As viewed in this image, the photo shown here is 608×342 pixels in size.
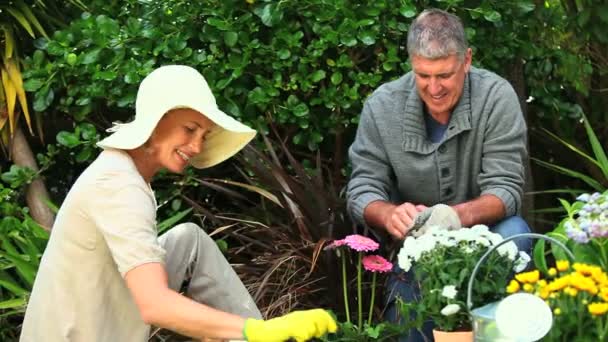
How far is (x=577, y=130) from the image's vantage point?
5758 mm

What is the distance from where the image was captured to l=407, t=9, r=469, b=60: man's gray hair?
407 centimetres

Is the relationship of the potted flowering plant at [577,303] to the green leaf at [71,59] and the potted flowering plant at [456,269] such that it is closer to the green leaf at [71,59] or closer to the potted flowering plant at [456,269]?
the potted flowering plant at [456,269]

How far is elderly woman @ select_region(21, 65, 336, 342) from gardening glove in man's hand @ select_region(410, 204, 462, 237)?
0.67 metres

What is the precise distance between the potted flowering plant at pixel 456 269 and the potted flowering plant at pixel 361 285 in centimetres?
43

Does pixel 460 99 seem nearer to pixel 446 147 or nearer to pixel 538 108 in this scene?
pixel 446 147

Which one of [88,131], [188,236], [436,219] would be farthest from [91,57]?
[436,219]

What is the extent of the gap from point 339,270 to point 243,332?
1.40m

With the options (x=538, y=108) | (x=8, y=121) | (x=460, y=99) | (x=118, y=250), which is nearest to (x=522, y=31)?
(x=538, y=108)

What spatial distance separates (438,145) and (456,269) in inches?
37.4

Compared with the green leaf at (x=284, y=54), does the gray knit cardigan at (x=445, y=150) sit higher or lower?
lower

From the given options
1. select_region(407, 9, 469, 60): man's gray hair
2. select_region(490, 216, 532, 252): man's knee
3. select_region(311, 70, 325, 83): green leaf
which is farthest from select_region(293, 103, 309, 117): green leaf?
select_region(490, 216, 532, 252): man's knee

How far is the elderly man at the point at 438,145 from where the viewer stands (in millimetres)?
4098

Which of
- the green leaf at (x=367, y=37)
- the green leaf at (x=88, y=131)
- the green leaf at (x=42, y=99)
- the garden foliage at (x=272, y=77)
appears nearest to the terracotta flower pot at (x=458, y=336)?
the garden foliage at (x=272, y=77)

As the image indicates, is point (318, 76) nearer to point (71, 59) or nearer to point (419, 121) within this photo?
point (419, 121)
